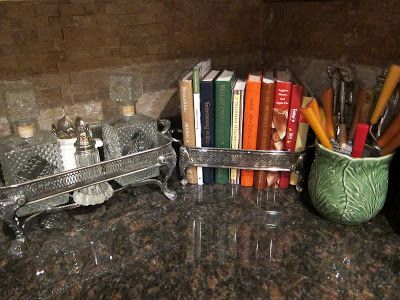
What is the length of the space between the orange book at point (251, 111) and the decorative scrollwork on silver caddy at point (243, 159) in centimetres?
2

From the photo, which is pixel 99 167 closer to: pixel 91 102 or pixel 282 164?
pixel 91 102

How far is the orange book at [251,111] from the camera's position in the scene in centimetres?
74

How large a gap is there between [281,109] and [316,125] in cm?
11

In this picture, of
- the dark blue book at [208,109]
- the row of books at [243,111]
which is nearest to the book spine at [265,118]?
the row of books at [243,111]

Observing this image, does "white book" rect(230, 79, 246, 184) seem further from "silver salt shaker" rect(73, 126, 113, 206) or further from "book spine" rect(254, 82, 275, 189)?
"silver salt shaker" rect(73, 126, 113, 206)

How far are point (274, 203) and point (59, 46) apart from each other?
596 millimetres

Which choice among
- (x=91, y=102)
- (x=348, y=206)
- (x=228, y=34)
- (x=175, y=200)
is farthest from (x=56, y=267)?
(x=228, y=34)

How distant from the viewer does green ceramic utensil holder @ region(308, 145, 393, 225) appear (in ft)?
2.14

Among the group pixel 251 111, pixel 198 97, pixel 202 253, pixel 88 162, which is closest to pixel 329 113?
pixel 251 111

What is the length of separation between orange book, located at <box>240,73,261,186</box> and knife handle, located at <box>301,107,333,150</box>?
12cm

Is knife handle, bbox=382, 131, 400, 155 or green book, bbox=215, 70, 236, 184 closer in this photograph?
knife handle, bbox=382, 131, 400, 155

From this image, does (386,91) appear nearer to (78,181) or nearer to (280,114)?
(280,114)

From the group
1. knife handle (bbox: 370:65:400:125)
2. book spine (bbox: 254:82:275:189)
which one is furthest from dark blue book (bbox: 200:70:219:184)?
knife handle (bbox: 370:65:400:125)

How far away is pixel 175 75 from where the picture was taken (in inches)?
37.7
